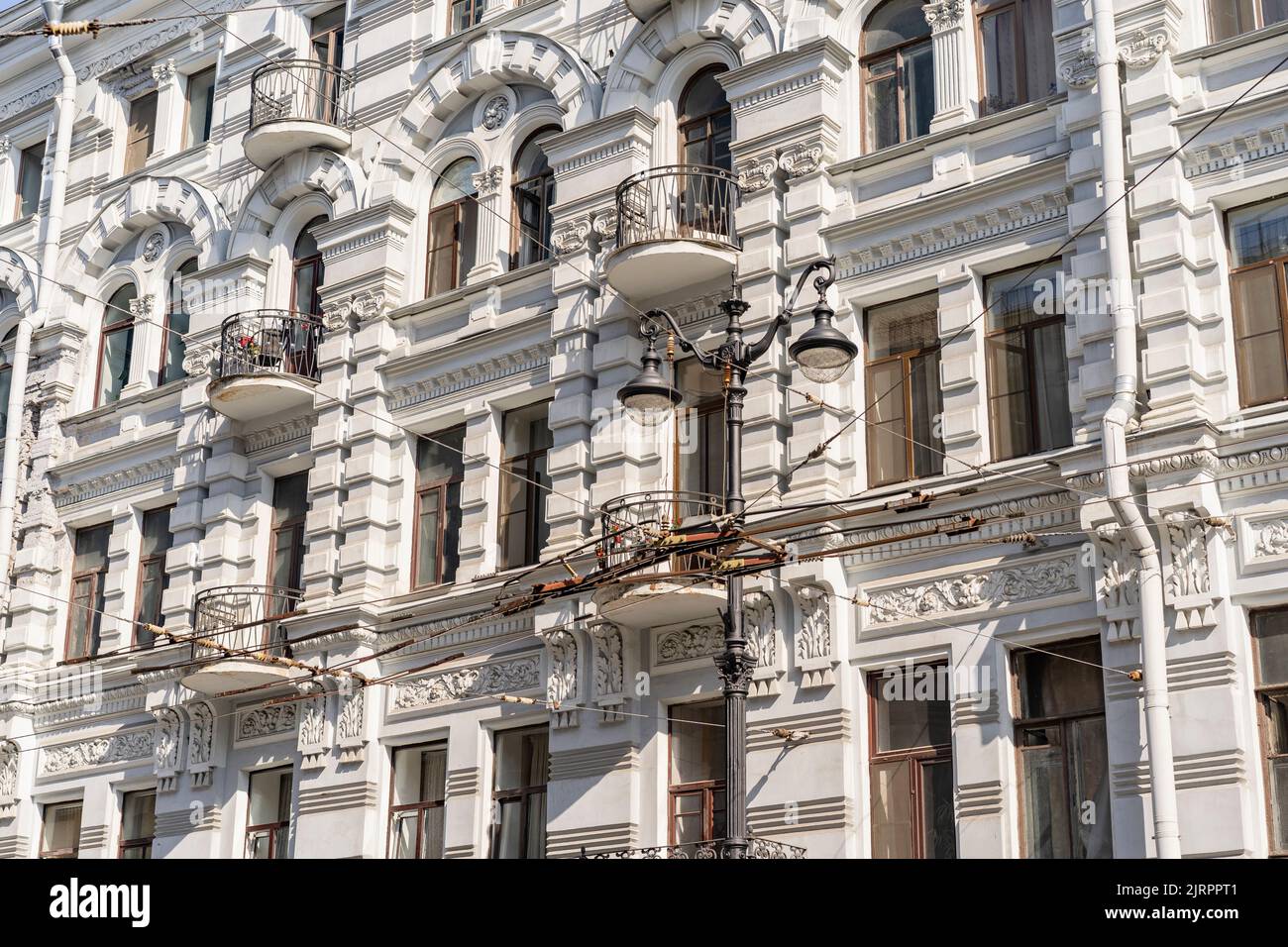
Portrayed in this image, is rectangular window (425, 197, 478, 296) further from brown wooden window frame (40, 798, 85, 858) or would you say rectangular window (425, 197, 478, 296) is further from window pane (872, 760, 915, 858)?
window pane (872, 760, 915, 858)

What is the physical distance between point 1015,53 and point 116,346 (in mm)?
17346

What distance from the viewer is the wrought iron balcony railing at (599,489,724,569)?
2070 centimetres

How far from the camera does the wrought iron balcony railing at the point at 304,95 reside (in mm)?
28719

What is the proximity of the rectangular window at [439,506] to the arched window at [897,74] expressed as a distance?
7.44 meters

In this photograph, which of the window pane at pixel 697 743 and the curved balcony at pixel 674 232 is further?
the curved balcony at pixel 674 232

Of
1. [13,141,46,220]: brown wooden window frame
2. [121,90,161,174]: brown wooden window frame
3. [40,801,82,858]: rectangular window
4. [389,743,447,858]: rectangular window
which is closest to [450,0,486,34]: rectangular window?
[121,90,161,174]: brown wooden window frame

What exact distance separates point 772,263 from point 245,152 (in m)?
11.0

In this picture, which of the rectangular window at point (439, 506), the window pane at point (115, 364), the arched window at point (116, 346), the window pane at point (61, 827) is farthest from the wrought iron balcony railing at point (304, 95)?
the window pane at point (61, 827)

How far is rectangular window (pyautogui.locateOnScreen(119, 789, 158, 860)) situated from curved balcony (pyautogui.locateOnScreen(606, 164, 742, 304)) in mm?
11103

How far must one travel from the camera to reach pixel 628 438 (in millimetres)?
22984

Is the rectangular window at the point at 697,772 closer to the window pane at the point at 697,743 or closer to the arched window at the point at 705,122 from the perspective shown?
the window pane at the point at 697,743

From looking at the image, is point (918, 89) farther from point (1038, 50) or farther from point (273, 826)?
point (273, 826)

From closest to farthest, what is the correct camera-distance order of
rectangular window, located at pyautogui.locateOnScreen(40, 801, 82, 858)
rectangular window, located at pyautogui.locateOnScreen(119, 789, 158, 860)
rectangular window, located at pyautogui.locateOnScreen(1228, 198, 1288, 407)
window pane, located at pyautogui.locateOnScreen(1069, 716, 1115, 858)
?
window pane, located at pyautogui.locateOnScreen(1069, 716, 1115, 858) < rectangular window, located at pyautogui.locateOnScreen(1228, 198, 1288, 407) < rectangular window, located at pyautogui.locateOnScreen(119, 789, 158, 860) < rectangular window, located at pyautogui.locateOnScreen(40, 801, 82, 858)
